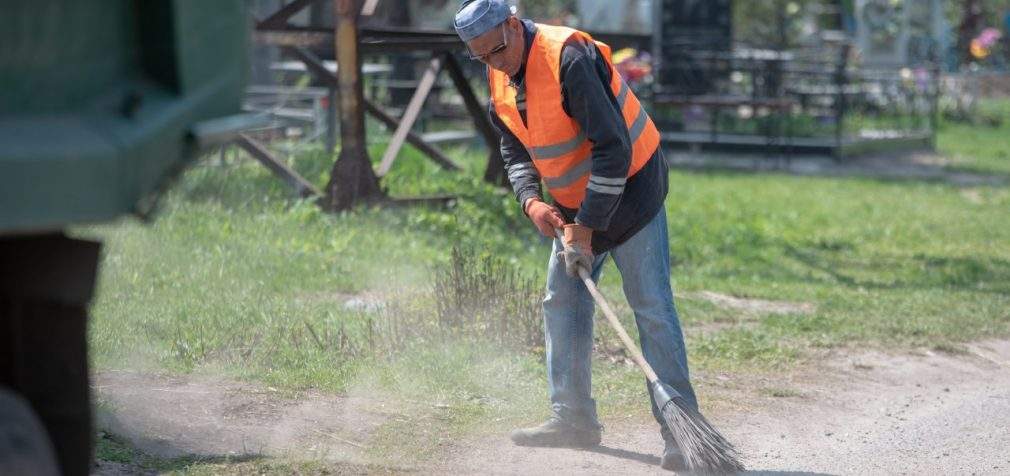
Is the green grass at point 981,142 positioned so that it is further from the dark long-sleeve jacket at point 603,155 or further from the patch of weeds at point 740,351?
the dark long-sleeve jacket at point 603,155

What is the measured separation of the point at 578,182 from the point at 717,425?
1439 mm

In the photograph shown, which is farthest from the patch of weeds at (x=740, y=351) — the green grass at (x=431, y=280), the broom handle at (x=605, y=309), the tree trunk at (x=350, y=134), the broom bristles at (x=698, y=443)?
the tree trunk at (x=350, y=134)

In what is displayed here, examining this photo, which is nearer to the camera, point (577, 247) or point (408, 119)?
point (577, 247)

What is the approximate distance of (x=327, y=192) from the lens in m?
9.89

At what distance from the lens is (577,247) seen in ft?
16.1

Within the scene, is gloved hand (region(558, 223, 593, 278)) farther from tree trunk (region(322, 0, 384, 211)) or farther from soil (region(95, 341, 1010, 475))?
tree trunk (region(322, 0, 384, 211))

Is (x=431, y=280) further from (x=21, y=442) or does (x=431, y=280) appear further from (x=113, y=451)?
(x=21, y=442)

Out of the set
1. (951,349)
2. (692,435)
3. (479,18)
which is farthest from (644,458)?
(951,349)

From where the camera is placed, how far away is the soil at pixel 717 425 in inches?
201

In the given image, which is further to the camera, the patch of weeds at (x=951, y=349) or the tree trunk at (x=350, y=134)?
the tree trunk at (x=350, y=134)

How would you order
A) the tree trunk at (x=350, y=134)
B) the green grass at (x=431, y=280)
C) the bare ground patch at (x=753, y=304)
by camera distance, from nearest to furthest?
1. the green grass at (x=431, y=280)
2. the bare ground patch at (x=753, y=304)
3. the tree trunk at (x=350, y=134)

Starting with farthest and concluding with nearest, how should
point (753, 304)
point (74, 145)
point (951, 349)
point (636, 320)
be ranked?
1. point (753, 304)
2. point (951, 349)
3. point (636, 320)
4. point (74, 145)

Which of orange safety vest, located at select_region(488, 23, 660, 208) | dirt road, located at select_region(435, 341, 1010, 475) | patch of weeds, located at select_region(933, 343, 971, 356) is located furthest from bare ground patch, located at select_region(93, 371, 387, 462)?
patch of weeds, located at select_region(933, 343, 971, 356)

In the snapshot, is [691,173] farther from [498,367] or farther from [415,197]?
[498,367]
